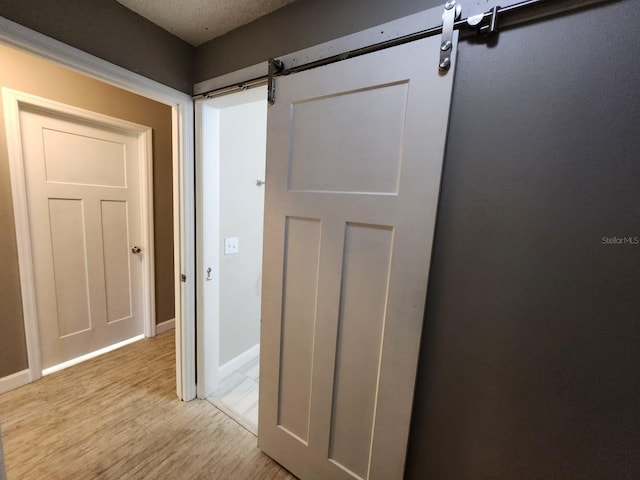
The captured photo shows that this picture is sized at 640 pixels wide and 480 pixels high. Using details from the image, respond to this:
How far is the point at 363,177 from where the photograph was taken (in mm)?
938

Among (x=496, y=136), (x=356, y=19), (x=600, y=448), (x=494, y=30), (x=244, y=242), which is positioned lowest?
(x=600, y=448)

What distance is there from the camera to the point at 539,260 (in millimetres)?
→ 746

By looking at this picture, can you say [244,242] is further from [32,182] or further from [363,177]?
[32,182]

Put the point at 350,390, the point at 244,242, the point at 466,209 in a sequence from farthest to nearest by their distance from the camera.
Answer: the point at 244,242, the point at 350,390, the point at 466,209

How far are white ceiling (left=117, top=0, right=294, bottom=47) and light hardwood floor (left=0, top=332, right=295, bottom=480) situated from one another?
2.26 meters

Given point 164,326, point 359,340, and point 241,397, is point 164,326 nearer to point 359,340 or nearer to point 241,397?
point 241,397

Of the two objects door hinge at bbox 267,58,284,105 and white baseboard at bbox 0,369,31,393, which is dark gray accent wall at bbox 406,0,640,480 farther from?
white baseboard at bbox 0,369,31,393

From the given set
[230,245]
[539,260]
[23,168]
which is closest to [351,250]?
[539,260]

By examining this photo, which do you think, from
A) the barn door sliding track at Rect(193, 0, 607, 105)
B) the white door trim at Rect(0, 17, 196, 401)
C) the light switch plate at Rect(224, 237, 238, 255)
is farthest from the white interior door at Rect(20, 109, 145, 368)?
the barn door sliding track at Rect(193, 0, 607, 105)

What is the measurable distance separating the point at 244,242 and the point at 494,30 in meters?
1.81

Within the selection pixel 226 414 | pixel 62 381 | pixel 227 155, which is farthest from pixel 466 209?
pixel 62 381

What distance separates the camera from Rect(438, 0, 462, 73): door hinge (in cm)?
76

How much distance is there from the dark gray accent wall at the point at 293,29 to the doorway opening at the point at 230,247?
0.17m

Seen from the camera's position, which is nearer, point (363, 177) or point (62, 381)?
point (363, 177)
